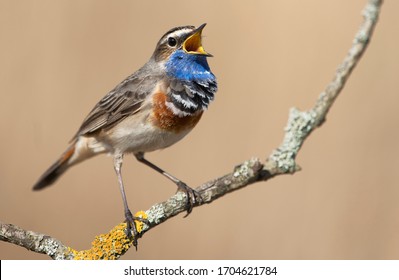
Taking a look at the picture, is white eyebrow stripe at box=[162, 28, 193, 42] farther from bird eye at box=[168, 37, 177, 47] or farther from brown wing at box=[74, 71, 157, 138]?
brown wing at box=[74, 71, 157, 138]

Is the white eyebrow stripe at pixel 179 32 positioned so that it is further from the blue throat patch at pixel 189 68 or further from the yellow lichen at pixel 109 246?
the yellow lichen at pixel 109 246

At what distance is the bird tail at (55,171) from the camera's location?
6086mm

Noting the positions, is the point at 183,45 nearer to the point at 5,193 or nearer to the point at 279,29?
the point at 279,29

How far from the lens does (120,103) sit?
5.48 meters

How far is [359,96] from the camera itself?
22.1ft

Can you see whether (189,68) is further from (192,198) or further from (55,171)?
(55,171)

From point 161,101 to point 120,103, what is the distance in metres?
0.52

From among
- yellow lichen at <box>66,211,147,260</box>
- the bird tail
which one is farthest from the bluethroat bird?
yellow lichen at <box>66,211,147,260</box>

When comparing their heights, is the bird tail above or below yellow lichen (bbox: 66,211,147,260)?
above

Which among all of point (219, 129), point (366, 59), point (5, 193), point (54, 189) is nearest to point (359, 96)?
point (366, 59)

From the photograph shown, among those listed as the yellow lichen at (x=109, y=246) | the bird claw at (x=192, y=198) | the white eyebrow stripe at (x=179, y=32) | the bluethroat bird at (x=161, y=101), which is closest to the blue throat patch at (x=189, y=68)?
the bluethroat bird at (x=161, y=101)

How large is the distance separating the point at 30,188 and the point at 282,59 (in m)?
3.10

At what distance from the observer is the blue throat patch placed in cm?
518

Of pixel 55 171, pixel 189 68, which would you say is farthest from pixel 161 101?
pixel 55 171
